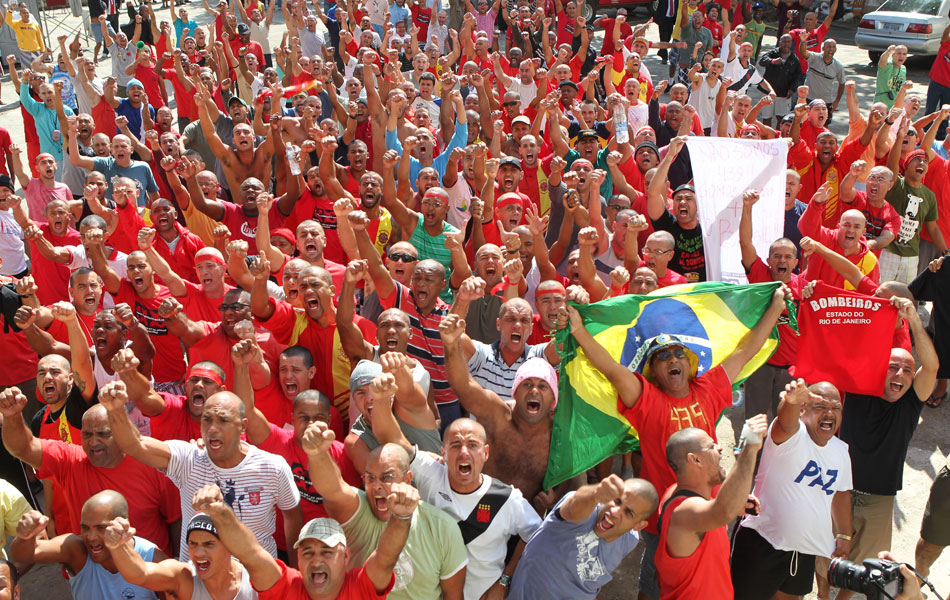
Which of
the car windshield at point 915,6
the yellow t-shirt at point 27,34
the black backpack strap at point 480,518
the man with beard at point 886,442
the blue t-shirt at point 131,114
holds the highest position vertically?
the yellow t-shirt at point 27,34

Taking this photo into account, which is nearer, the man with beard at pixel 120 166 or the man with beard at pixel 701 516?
the man with beard at pixel 701 516

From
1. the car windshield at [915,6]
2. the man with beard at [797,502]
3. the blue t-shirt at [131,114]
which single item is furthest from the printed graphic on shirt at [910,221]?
the car windshield at [915,6]

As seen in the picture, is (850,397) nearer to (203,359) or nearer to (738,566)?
(738,566)

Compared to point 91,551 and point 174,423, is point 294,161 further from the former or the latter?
point 91,551

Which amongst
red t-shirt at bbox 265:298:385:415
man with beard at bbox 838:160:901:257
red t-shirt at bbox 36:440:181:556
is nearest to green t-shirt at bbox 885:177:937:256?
man with beard at bbox 838:160:901:257

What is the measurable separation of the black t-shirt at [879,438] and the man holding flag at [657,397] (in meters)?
0.97

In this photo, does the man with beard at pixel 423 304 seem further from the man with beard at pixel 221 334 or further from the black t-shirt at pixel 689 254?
the black t-shirt at pixel 689 254

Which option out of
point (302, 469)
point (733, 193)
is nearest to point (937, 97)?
point (733, 193)

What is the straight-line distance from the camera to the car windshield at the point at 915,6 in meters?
17.0

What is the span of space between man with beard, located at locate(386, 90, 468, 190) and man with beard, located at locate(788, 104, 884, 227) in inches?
139

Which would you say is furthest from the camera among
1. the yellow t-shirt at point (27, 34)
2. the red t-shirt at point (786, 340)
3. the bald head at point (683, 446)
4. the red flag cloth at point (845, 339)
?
the yellow t-shirt at point (27, 34)

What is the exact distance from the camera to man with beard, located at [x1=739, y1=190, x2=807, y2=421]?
6012 mm

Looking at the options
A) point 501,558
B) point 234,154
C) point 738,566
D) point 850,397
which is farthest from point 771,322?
point 234,154

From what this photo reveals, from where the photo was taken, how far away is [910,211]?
766 centimetres
